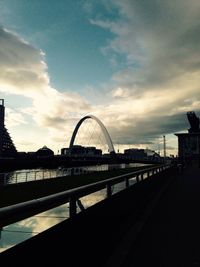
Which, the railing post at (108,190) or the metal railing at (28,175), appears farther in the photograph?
the metal railing at (28,175)

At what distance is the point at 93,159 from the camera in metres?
147

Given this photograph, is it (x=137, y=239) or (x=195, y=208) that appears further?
(x=195, y=208)

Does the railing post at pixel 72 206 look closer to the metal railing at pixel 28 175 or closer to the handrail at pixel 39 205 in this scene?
the handrail at pixel 39 205

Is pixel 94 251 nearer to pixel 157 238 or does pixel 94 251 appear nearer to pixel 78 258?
pixel 78 258

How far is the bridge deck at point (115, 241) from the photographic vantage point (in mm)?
4617

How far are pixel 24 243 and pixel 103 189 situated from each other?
4.50m

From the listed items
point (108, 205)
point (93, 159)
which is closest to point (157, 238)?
point (108, 205)

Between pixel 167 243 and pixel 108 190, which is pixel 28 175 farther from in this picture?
pixel 167 243

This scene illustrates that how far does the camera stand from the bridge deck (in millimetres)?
4617

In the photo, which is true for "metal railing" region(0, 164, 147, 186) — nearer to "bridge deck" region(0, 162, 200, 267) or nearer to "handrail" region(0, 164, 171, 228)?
"bridge deck" region(0, 162, 200, 267)

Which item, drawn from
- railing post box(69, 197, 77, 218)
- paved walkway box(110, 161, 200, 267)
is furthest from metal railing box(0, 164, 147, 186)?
railing post box(69, 197, 77, 218)

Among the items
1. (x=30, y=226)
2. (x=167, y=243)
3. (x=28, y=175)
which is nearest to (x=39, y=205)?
(x=30, y=226)

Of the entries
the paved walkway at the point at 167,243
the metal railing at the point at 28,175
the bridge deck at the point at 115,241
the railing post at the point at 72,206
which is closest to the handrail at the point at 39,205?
the railing post at the point at 72,206

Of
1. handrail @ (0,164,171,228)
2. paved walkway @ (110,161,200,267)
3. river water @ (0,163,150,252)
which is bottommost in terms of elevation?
paved walkway @ (110,161,200,267)
